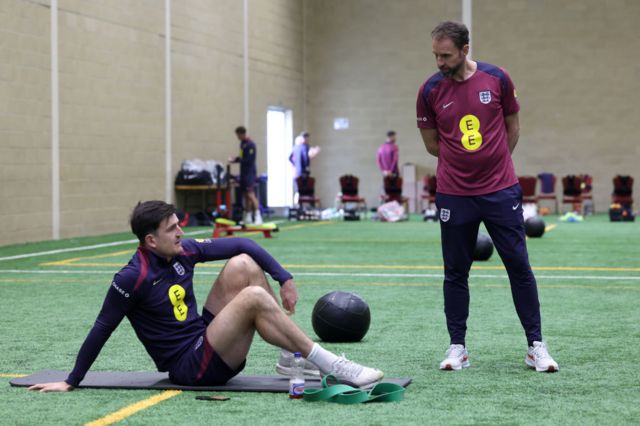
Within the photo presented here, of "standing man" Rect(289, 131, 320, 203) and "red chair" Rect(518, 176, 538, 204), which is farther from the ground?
"standing man" Rect(289, 131, 320, 203)

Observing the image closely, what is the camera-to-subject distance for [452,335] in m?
6.13

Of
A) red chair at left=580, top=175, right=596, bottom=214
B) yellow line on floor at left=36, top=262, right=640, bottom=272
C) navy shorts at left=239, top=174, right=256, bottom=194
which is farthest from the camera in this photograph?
red chair at left=580, top=175, right=596, bottom=214

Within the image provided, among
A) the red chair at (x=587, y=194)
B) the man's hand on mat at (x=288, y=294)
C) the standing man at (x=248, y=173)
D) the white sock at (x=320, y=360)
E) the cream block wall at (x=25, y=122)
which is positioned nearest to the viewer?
the white sock at (x=320, y=360)

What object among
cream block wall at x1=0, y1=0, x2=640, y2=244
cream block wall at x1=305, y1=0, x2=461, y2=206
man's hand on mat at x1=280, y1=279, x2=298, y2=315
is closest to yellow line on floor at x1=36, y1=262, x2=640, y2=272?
cream block wall at x1=0, y1=0, x2=640, y2=244

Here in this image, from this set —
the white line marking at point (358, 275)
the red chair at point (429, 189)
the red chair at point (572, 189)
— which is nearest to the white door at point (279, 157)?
the red chair at point (429, 189)

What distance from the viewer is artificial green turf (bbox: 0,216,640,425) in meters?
4.80

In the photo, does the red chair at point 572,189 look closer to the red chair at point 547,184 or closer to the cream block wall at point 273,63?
the red chair at point 547,184

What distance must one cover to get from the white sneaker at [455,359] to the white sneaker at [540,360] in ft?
1.15

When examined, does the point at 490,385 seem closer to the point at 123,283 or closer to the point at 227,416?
the point at 227,416

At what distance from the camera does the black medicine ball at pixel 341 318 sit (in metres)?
6.99

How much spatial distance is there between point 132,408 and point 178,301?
66cm

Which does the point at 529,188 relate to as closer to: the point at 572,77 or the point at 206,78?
the point at 572,77

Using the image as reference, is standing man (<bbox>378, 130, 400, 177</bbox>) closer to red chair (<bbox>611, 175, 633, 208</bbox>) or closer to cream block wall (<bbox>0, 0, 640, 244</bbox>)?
cream block wall (<bbox>0, 0, 640, 244</bbox>)

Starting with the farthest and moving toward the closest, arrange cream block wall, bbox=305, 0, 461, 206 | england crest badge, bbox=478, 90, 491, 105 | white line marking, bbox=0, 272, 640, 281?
cream block wall, bbox=305, 0, 461, 206 → white line marking, bbox=0, 272, 640, 281 → england crest badge, bbox=478, 90, 491, 105
